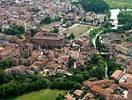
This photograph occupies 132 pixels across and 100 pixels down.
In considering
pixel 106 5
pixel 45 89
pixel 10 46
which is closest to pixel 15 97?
pixel 45 89

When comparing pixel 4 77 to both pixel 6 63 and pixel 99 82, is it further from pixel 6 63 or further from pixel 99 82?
pixel 99 82

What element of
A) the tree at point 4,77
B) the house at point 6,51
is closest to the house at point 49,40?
the house at point 6,51

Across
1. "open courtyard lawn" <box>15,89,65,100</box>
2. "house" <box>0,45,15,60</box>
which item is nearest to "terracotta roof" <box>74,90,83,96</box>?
"open courtyard lawn" <box>15,89,65,100</box>

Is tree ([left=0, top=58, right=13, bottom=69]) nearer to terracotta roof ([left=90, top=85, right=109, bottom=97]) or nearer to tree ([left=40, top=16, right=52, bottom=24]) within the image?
terracotta roof ([left=90, top=85, right=109, bottom=97])

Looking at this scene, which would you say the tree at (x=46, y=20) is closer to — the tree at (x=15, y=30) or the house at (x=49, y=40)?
the tree at (x=15, y=30)

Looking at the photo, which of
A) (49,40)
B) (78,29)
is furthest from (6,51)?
(78,29)

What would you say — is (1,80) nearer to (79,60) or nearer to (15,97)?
(15,97)
